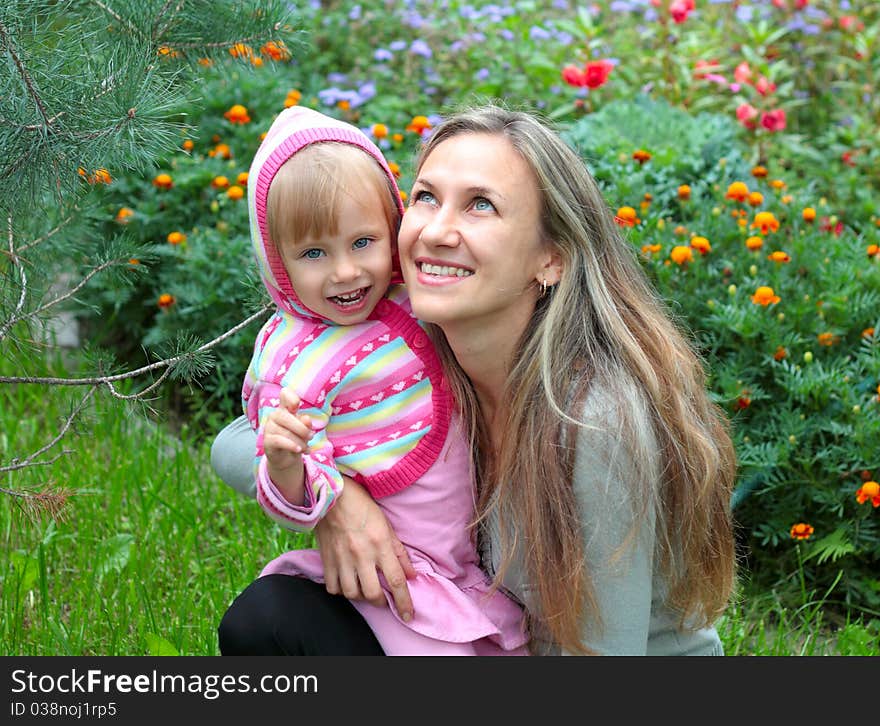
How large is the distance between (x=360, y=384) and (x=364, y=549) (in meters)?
0.26

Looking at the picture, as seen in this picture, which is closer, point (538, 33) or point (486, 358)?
point (486, 358)

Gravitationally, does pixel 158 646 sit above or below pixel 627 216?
below

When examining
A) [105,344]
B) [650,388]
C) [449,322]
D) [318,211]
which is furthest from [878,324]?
[105,344]

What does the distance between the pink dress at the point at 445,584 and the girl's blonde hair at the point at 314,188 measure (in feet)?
1.35

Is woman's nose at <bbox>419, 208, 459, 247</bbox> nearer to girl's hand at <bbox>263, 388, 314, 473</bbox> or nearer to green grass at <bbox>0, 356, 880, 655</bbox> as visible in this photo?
girl's hand at <bbox>263, 388, 314, 473</bbox>

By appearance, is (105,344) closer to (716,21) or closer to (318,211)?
(318,211)

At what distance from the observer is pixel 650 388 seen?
1790 millimetres

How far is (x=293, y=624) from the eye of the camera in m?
1.92

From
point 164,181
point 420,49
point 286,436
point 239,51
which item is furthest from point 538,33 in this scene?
point 286,436

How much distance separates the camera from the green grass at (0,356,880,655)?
240 centimetres

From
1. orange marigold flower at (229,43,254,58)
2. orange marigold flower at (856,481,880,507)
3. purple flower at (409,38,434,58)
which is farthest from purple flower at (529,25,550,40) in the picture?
orange marigold flower at (856,481,880,507)

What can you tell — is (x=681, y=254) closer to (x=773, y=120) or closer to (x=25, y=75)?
(x=773, y=120)

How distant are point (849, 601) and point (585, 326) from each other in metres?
1.17

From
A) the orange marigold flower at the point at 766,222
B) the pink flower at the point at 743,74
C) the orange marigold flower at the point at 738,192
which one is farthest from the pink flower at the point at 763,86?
the orange marigold flower at the point at 766,222
